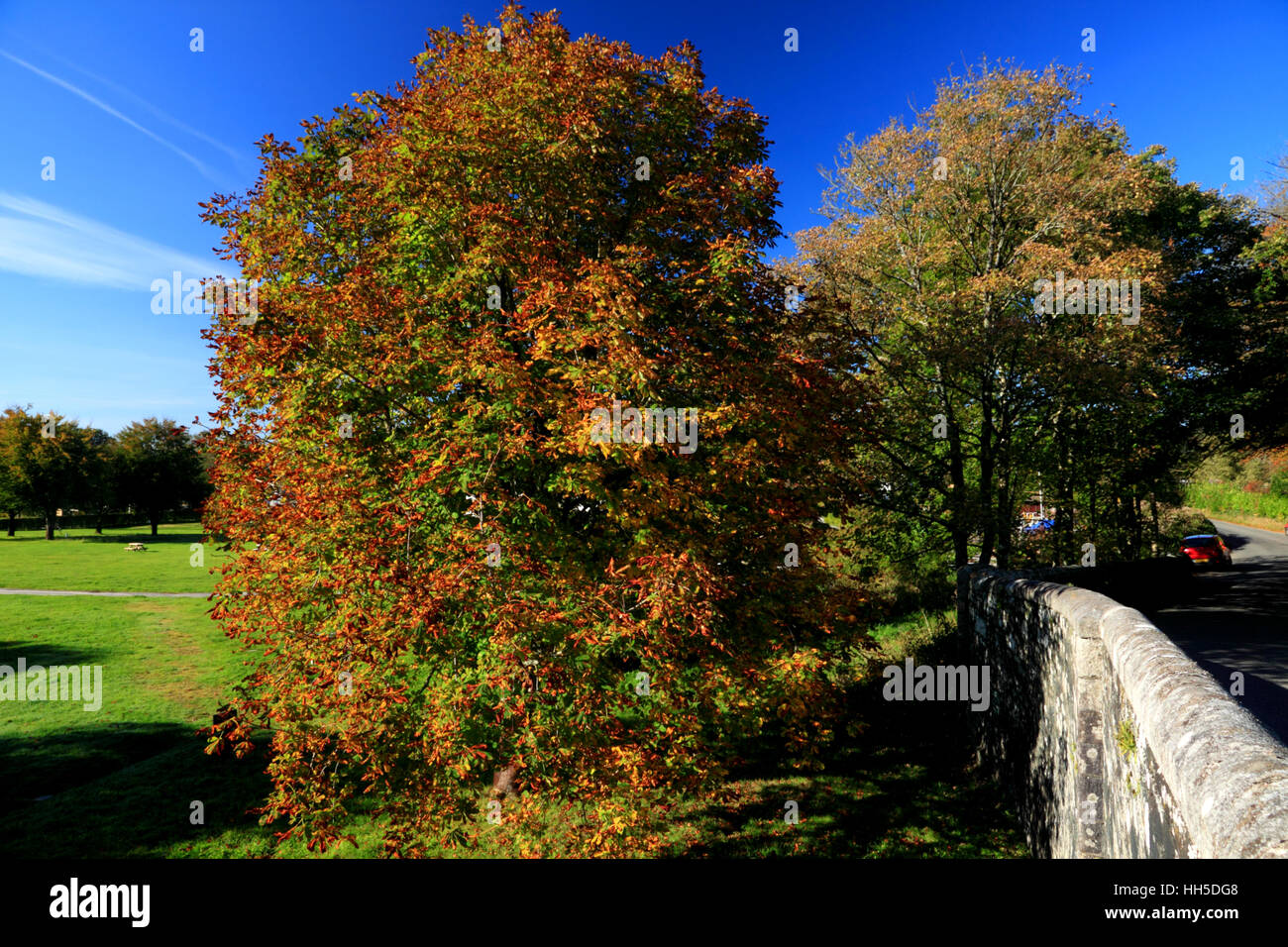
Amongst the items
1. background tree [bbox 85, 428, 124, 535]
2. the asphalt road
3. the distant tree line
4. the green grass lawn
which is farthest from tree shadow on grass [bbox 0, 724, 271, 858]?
background tree [bbox 85, 428, 124, 535]

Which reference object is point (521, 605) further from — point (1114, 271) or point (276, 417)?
point (1114, 271)

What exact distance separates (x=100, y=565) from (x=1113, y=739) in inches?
1808

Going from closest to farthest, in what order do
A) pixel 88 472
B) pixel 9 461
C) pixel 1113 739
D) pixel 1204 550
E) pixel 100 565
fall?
pixel 1113 739 → pixel 1204 550 → pixel 100 565 → pixel 9 461 → pixel 88 472

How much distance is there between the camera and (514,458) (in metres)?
6.36

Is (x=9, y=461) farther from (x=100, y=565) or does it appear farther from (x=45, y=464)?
(x=100, y=565)

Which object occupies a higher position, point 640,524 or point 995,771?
point 640,524

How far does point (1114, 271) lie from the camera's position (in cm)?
1202

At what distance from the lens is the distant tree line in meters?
45.7

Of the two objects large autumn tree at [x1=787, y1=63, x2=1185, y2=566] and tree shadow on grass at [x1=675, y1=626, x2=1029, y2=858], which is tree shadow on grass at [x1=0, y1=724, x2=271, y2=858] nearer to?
tree shadow on grass at [x1=675, y1=626, x2=1029, y2=858]

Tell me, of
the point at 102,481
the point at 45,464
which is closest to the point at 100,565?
the point at 45,464

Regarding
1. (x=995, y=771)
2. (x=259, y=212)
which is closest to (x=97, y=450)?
(x=259, y=212)

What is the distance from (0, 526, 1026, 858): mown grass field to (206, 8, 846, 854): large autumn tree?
199cm

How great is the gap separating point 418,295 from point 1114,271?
42.8 ft

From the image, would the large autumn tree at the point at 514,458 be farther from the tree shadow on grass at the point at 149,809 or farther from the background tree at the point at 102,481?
the background tree at the point at 102,481
